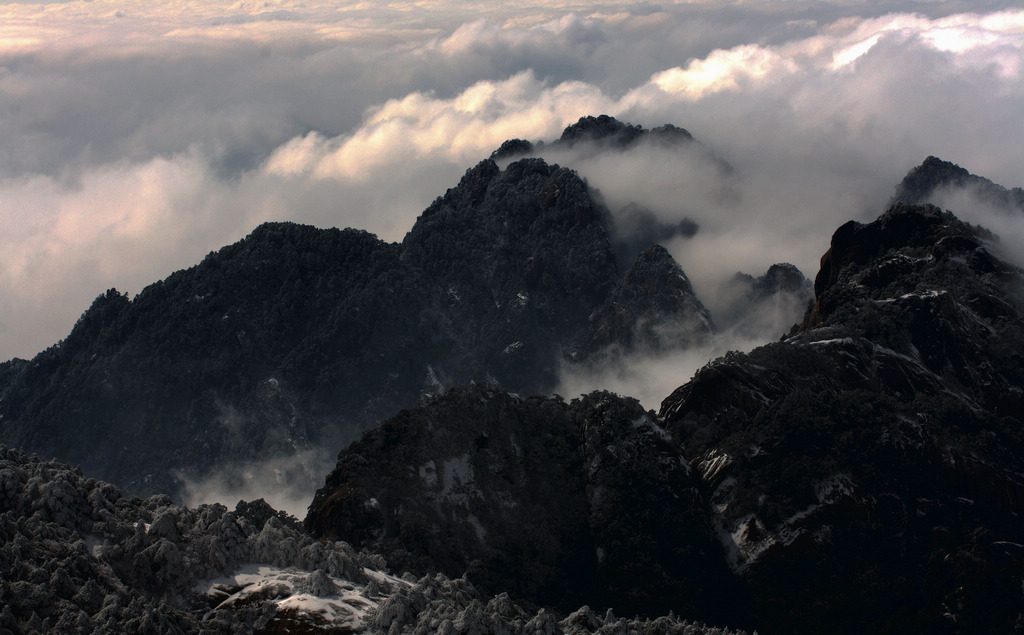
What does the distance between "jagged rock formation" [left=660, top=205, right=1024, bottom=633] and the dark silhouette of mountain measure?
28 cm

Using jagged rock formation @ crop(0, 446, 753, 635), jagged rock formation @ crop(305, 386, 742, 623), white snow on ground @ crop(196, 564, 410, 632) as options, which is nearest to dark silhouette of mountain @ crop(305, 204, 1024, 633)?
jagged rock formation @ crop(305, 386, 742, 623)

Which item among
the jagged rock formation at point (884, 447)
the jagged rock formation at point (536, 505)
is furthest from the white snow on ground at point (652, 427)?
the jagged rock formation at point (884, 447)

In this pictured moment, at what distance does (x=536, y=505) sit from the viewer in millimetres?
137375

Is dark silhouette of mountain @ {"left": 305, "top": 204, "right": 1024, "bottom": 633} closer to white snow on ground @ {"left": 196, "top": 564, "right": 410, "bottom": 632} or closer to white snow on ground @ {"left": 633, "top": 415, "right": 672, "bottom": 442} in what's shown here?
white snow on ground @ {"left": 633, "top": 415, "right": 672, "bottom": 442}

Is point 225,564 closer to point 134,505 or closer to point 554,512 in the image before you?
point 134,505

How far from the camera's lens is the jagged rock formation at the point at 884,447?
119562mm

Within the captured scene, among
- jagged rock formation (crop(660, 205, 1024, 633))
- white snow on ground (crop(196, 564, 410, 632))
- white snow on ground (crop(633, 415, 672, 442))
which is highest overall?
white snow on ground (crop(196, 564, 410, 632))

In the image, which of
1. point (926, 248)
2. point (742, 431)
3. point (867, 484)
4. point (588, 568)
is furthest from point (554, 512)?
point (926, 248)

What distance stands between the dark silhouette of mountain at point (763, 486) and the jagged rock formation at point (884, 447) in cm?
28

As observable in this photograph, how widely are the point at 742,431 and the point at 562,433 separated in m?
25.3

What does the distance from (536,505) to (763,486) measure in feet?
94.8

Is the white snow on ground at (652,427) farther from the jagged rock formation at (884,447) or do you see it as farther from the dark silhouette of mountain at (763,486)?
the jagged rock formation at (884,447)

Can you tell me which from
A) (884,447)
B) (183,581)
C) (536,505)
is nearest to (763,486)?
(884,447)

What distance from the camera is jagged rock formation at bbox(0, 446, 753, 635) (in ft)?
266
